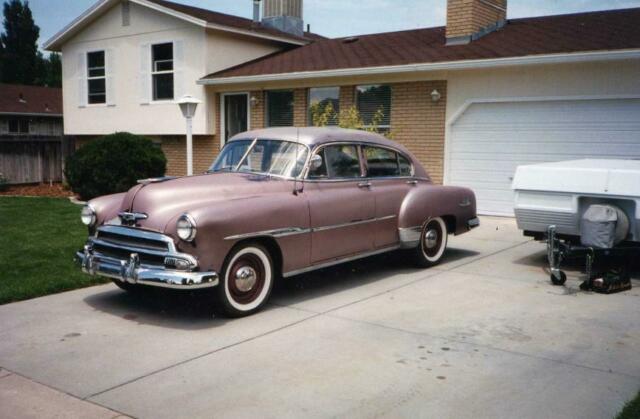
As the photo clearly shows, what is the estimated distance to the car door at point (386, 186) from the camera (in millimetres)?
7348

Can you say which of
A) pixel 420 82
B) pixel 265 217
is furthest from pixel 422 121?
pixel 265 217

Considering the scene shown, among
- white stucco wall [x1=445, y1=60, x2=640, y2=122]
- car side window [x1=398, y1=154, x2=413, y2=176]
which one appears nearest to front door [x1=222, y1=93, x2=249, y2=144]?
white stucco wall [x1=445, y1=60, x2=640, y2=122]

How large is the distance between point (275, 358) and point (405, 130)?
9871 mm

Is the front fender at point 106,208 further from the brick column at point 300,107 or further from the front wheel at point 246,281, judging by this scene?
the brick column at point 300,107

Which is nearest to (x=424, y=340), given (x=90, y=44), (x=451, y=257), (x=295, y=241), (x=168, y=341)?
(x=295, y=241)

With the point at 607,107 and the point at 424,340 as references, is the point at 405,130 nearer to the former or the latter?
the point at 607,107

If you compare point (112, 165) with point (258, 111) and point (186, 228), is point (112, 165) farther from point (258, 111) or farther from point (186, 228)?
point (186, 228)

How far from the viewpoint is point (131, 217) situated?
5754mm

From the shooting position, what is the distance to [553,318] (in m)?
5.83

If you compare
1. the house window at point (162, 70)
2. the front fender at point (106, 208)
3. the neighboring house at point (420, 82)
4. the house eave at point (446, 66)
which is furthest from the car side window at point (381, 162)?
the house window at point (162, 70)

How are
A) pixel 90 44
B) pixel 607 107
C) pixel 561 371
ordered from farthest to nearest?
pixel 90 44
pixel 607 107
pixel 561 371

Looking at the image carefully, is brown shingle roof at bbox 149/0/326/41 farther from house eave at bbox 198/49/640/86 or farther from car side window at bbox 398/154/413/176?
car side window at bbox 398/154/413/176

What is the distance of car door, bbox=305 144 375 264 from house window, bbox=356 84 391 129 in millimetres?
6999

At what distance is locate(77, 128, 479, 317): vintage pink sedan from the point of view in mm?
5457
